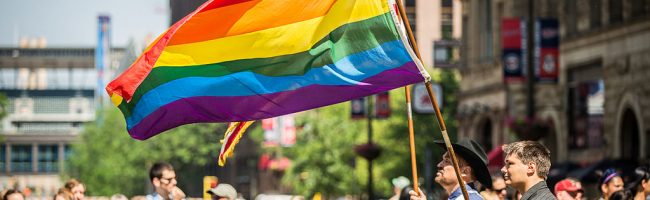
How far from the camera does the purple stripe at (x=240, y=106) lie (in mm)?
12445

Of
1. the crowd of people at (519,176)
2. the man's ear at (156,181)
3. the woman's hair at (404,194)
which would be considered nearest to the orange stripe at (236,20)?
the crowd of people at (519,176)

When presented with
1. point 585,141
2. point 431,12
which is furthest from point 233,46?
point 431,12

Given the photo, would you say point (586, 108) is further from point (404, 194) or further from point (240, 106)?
point (240, 106)

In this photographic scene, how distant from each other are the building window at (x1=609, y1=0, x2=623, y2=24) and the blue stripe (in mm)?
Result: 33333

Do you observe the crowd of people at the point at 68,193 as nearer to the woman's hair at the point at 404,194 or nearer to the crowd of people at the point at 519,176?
the crowd of people at the point at 519,176

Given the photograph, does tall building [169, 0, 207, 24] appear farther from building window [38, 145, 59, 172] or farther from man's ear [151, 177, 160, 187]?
building window [38, 145, 59, 172]

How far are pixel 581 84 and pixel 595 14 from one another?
2489 mm

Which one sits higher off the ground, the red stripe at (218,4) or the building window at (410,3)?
the building window at (410,3)

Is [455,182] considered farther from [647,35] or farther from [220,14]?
[647,35]

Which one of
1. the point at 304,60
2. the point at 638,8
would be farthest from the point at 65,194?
the point at 638,8

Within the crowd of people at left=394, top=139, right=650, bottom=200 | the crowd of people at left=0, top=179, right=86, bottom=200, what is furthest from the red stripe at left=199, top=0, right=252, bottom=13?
the crowd of people at left=0, top=179, right=86, bottom=200

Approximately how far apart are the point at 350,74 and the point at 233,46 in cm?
112

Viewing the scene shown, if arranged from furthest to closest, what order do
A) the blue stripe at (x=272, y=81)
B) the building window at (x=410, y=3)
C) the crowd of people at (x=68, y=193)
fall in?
the building window at (x=410, y=3), the crowd of people at (x=68, y=193), the blue stripe at (x=272, y=81)

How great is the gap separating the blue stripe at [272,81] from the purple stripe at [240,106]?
4 cm
